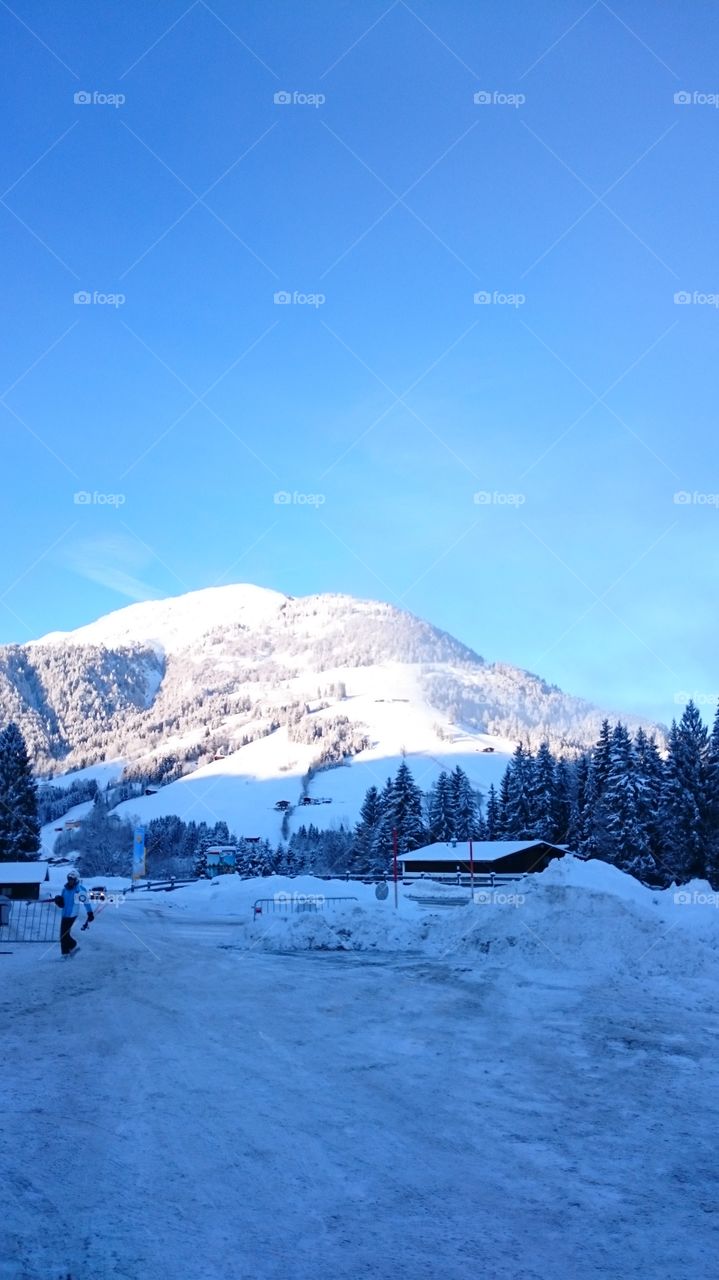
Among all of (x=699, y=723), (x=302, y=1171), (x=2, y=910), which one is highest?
(x=699, y=723)

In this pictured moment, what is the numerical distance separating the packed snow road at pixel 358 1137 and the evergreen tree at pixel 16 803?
2045 inches

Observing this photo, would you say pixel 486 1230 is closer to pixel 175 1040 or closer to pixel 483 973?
pixel 175 1040

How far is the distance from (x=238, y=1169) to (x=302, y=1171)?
449mm

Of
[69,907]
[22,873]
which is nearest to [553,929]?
[69,907]

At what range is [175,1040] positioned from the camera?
9898mm

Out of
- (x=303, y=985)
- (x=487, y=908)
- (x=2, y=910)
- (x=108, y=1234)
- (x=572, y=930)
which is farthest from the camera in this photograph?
(x=2, y=910)

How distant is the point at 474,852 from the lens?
5950cm

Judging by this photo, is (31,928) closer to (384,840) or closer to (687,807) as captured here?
(687,807)

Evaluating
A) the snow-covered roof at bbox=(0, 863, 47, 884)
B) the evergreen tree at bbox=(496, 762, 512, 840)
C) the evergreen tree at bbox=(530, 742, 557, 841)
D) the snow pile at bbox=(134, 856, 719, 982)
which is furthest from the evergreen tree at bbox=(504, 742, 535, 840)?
the snow pile at bbox=(134, 856, 719, 982)

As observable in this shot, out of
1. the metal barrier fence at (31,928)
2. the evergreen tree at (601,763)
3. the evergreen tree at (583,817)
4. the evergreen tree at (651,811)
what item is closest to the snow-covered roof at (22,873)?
the metal barrier fence at (31,928)

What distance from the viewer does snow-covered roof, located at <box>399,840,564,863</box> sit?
5766 cm

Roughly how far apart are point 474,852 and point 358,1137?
5472 centimetres

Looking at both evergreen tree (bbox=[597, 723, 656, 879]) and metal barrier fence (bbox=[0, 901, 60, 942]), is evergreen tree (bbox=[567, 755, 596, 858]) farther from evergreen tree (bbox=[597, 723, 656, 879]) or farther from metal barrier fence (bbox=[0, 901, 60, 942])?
metal barrier fence (bbox=[0, 901, 60, 942])

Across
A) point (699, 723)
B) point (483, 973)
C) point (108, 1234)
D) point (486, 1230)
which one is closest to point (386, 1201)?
point (486, 1230)
